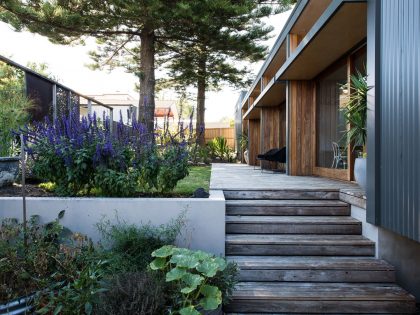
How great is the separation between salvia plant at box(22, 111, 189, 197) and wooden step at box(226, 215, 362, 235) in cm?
82

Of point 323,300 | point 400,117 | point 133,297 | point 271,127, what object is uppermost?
point 271,127

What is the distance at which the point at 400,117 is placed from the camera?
293 cm

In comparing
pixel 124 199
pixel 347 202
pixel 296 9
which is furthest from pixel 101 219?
pixel 296 9

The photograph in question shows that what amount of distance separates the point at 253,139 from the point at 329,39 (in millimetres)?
9167

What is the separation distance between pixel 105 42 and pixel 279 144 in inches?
255

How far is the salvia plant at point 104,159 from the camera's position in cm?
382

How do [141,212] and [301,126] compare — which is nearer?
[141,212]

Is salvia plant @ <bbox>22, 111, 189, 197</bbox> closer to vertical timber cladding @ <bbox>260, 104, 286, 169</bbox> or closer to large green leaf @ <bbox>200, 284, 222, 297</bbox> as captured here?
large green leaf @ <bbox>200, 284, 222, 297</bbox>

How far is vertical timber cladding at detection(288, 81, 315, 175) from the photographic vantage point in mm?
7188

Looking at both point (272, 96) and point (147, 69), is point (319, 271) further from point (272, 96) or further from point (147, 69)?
point (147, 69)

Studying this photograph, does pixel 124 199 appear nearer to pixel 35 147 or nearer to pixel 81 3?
pixel 35 147

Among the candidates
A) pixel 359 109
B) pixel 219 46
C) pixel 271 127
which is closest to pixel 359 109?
pixel 359 109

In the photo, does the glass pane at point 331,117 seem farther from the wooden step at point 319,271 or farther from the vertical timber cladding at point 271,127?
the vertical timber cladding at point 271,127

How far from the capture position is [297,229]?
12.7 feet
